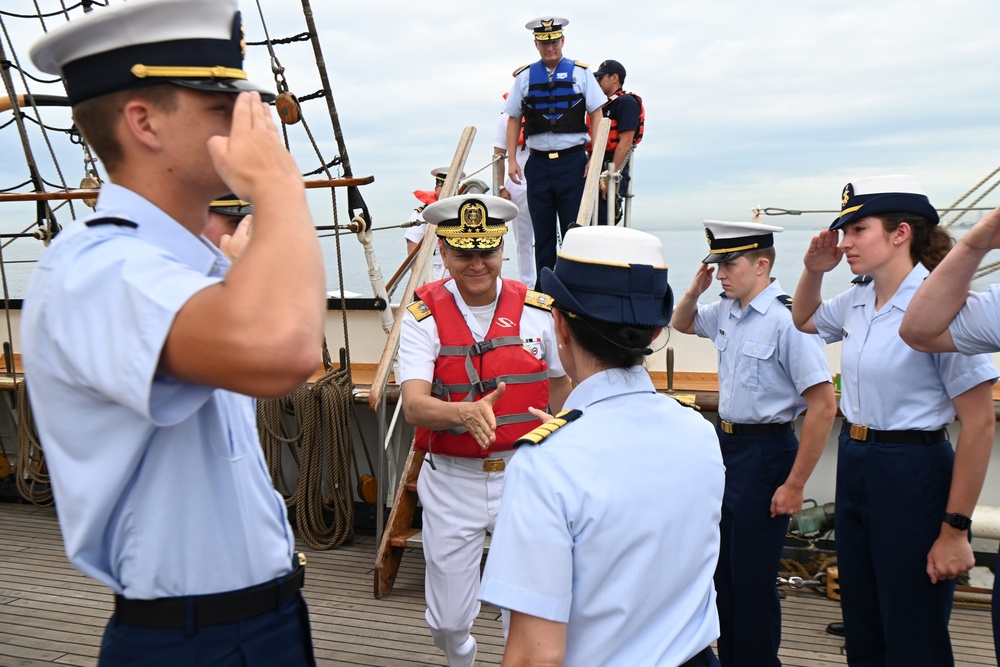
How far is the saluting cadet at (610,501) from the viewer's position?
1394 millimetres

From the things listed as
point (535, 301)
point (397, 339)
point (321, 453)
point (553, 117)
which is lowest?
point (321, 453)

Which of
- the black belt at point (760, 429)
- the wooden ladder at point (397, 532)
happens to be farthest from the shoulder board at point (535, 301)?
the wooden ladder at point (397, 532)

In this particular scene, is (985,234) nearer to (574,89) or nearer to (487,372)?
(487,372)

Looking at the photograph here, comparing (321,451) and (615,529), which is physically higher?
(615,529)

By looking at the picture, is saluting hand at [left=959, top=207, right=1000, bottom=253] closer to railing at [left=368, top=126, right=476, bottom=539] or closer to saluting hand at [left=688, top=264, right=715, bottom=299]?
saluting hand at [left=688, top=264, right=715, bottom=299]

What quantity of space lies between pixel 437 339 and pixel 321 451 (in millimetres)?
2403

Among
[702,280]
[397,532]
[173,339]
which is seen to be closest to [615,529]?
[173,339]

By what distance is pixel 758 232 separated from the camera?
3.43m

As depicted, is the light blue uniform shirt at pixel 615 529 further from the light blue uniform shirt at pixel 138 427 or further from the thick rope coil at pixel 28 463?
the thick rope coil at pixel 28 463

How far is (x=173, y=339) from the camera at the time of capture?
991 millimetres

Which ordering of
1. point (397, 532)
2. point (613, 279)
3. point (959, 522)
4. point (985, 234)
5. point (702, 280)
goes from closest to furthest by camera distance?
point (613, 279) < point (985, 234) < point (959, 522) < point (702, 280) < point (397, 532)

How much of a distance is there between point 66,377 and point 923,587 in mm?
2591

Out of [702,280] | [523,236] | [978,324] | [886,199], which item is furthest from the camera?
[523,236]

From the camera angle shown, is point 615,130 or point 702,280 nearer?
point 702,280
